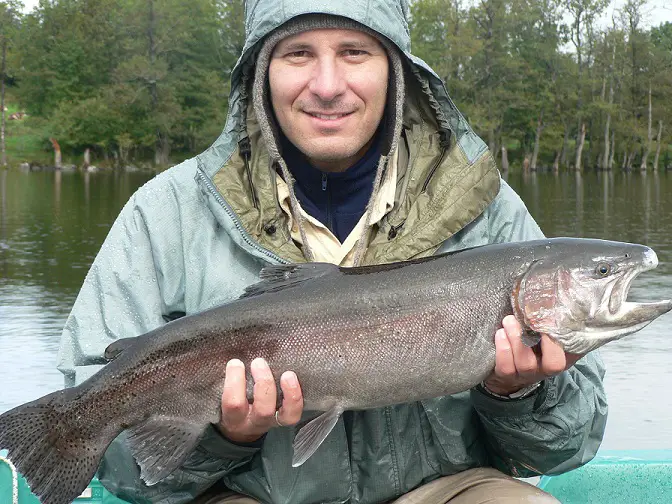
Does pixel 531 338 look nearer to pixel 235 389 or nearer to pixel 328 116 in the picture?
pixel 235 389

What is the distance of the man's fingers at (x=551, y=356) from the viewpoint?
3377 mm

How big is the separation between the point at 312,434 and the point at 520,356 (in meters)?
0.79

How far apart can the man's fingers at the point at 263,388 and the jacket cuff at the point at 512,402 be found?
85 cm

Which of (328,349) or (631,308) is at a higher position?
(631,308)

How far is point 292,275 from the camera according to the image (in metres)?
3.56

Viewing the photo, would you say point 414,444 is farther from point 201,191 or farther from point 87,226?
point 87,226

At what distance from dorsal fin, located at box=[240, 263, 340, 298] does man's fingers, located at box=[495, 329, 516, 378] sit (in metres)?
0.64

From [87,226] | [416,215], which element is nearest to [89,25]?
[87,226]

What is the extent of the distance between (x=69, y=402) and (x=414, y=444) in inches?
54.0

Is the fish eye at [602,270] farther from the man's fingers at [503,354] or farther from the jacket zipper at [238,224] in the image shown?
the jacket zipper at [238,224]

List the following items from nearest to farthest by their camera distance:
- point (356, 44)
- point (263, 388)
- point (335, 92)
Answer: point (263, 388) → point (335, 92) → point (356, 44)

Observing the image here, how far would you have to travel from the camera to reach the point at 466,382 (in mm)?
3455

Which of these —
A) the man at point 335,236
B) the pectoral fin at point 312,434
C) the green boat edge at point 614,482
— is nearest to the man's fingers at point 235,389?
the man at point 335,236

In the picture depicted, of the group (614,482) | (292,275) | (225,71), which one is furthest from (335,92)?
(225,71)
